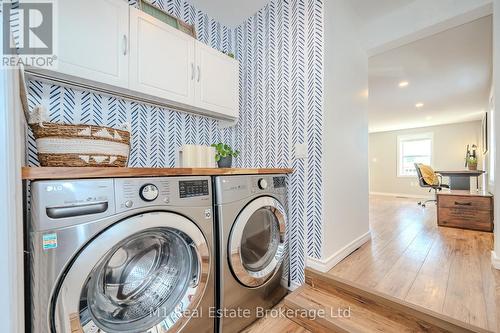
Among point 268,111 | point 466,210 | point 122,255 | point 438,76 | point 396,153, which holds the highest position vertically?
point 438,76

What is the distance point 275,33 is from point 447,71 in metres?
2.97

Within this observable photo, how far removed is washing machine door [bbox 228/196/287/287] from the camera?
3.91ft

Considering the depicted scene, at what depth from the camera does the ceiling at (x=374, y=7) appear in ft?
5.84

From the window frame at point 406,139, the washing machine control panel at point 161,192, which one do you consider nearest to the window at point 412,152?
the window frame at point 406,139

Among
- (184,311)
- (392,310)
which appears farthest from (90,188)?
(392,310)

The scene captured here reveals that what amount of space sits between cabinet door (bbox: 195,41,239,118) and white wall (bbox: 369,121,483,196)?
728cm

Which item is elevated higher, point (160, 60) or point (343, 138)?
point (160, 60)

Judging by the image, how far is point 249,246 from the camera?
1354 mm

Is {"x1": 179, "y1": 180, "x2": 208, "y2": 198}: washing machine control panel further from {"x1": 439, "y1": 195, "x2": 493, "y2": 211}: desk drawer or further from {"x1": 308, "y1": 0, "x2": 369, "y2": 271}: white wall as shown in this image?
{"x1": 439, "y1": 195, "x2": 493, "y2": 211}: desk drawer

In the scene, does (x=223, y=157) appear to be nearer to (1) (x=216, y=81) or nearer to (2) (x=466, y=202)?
(1) (x=216, y=81)

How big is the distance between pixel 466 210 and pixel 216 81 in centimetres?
338

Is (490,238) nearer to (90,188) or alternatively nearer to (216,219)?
(216,219)

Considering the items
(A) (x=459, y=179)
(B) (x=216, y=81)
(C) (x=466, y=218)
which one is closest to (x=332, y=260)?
(B) (x=216, y=81)

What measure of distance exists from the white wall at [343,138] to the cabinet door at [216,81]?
0.79 metres
